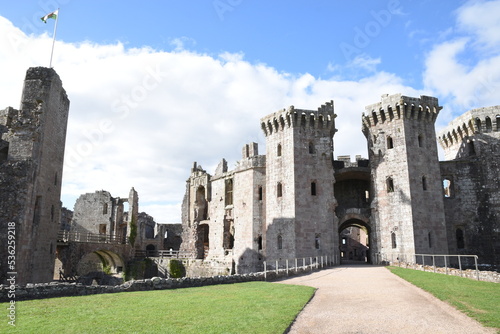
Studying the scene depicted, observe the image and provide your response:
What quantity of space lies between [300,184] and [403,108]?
10799mm

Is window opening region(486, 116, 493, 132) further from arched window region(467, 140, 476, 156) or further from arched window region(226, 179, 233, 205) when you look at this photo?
arched window region(226, 179, 233, 205)

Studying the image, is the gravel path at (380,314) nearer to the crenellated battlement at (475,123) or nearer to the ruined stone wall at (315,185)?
the ruined stone wall at (315,185)

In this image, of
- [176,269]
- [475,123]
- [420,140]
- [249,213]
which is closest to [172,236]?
[176,269]

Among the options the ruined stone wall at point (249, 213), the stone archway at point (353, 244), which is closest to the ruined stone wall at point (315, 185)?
the ruined stone wall at point (249, 213)

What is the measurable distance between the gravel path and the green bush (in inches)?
1093

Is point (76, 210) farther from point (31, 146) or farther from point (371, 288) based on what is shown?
point (371, 288)

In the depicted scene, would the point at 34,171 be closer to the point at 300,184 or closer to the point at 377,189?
the point at 300,184

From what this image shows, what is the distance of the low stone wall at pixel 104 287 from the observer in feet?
39.0

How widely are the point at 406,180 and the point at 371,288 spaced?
1761 cm

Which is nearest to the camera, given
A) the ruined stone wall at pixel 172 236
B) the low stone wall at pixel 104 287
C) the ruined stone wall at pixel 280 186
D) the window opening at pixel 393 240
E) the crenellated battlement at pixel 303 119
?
the low stone wall at pixel 104 287

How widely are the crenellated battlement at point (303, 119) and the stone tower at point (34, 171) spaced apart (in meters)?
17.3

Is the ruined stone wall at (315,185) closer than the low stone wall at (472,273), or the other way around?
the low stone wall at (472,273)

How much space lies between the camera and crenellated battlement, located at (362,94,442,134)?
31.5m

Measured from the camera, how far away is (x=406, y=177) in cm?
3020
